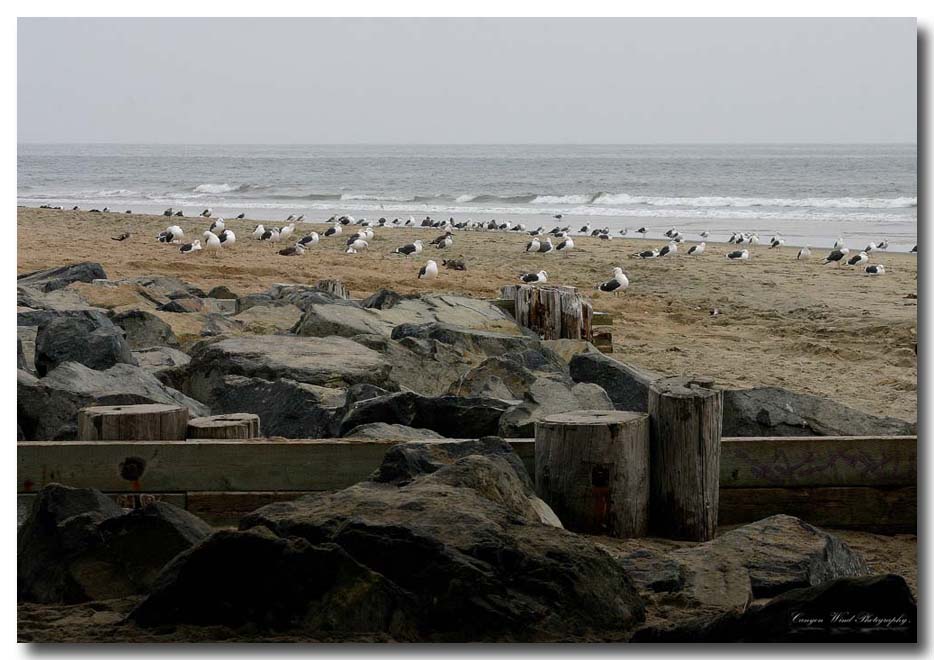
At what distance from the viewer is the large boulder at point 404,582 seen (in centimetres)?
337

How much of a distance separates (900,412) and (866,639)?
5.29m

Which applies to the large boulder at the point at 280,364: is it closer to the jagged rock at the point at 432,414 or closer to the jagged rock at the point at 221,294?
the jagged rock at the point at 432,414

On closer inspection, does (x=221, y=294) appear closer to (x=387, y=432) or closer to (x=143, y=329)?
(x=143, y=329)

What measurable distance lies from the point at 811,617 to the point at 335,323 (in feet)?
18.1

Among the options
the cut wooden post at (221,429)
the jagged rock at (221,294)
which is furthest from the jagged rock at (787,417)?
the jagged rock at (221,294)

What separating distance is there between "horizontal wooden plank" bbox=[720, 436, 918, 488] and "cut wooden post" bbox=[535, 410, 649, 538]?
19.5 inches

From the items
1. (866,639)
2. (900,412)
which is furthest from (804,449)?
(900,412)

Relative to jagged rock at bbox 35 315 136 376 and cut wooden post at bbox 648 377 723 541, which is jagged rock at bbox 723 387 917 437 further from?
jagged rock at bbox 35 315 136 376

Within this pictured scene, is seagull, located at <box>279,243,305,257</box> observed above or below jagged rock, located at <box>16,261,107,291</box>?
above

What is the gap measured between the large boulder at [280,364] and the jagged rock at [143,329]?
1185 mm

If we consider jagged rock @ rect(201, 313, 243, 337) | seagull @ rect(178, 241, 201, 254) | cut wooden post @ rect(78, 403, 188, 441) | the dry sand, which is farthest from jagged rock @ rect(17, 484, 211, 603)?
seagull @ rect(178, 241, 201, 254)

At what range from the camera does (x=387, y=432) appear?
5.11m

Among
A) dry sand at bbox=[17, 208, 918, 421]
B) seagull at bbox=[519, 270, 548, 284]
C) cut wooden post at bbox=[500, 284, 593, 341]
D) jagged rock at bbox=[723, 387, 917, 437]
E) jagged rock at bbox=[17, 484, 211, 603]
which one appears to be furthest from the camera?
seagull at bbox=[519, 270, 548, 284]

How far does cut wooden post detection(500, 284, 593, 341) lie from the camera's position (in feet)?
31.7
